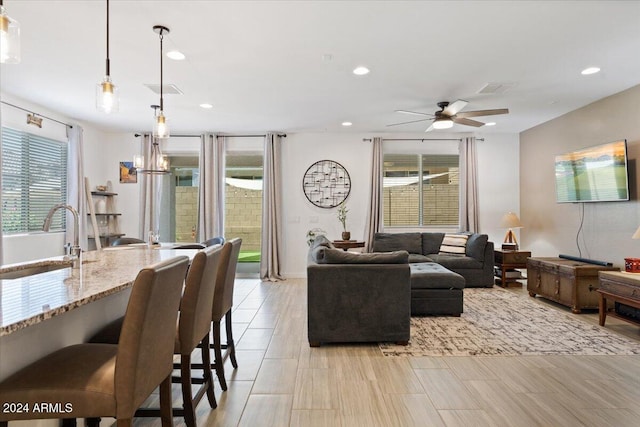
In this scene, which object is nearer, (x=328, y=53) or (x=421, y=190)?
(x=328, y=53)

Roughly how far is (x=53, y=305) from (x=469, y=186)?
688cm

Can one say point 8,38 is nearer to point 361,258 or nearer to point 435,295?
point 361,258

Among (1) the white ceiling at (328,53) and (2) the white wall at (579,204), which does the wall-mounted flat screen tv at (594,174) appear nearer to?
(2) the white wall at (579,204)

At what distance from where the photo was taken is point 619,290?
3.77m

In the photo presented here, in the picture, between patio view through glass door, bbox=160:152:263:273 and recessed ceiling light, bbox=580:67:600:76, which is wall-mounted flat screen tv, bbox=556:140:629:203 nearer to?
recessed ceiling light, bbox=580:67:600:76

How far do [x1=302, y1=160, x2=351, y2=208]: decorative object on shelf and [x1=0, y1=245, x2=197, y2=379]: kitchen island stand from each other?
16.3 feet

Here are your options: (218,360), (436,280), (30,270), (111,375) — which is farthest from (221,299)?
(436,280)

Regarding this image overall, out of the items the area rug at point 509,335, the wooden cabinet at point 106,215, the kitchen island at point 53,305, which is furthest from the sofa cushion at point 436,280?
the wooden cabinet at point 106,215

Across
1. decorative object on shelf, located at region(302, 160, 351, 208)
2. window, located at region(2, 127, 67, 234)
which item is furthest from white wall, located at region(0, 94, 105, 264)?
decorative object on shelf, located at region(302, 160, 351, 208)

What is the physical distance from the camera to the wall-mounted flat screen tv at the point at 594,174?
14.8 ft

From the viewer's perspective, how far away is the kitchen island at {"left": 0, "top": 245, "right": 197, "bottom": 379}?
1.16 meters

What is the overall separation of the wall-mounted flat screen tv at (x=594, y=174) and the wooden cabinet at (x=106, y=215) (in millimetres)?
7440

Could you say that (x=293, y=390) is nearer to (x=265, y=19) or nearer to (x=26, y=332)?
(x=26, y=332)

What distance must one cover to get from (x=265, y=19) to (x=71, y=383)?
2680 millimetres
